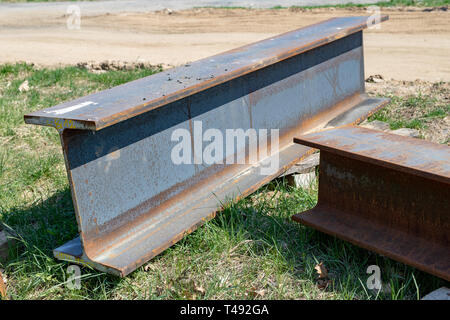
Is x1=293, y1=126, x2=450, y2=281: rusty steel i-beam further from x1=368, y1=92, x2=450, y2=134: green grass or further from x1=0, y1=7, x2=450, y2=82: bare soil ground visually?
x1=0, y1=7, x2=450, y2=82: bare soil ground

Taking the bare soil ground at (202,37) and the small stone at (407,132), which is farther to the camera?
the bare soil ground at (202,37)

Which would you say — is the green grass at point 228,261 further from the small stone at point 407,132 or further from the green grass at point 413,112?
the green grass at point 413,112

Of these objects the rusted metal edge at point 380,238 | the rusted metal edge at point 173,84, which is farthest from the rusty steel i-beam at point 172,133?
the rusted metal edge at point 380,238

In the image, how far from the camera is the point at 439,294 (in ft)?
9.52

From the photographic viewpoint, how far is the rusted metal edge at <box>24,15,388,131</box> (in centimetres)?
295

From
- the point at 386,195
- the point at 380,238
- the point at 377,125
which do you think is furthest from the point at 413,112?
the point at 380,238

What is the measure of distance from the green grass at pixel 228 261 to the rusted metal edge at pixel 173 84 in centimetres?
95

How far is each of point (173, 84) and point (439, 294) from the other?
6.73 ft

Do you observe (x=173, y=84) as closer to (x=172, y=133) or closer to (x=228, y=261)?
(x=172, y=133)

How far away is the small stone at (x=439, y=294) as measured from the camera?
2873mm

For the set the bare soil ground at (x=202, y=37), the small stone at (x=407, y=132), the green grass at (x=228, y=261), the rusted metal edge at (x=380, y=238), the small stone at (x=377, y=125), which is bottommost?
the green grass at (x=228, y=261)

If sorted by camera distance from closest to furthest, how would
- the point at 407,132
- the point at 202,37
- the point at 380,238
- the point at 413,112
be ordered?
the point at 380,238 → the point at 407,132 → the point at 413,112 → the point at 202,37

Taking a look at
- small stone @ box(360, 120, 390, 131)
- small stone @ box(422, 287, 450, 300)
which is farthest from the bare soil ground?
small stone @ box(422, 287, 450, 300)

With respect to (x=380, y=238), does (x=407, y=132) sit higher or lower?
higher
